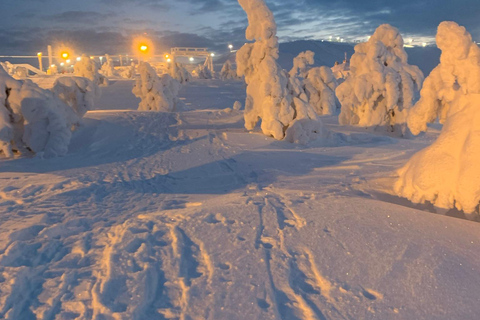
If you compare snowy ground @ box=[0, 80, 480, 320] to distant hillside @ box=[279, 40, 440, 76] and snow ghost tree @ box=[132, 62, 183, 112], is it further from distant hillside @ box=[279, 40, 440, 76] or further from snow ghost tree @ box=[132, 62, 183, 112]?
distant hillside @ box=[279, 40, 440, 76]

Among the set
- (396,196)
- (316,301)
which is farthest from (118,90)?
(316,301)

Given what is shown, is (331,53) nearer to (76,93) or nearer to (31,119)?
(76,93)

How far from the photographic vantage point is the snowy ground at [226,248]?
282 cm

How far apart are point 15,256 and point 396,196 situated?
5.15 metres

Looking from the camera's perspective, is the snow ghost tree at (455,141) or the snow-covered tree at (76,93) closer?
the snow ghost tree at (455,141)

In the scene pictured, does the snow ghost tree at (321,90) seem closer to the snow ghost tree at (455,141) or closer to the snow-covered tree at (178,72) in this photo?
the snow-covered tree at (178,72)

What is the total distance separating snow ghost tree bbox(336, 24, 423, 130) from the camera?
14.8 meters

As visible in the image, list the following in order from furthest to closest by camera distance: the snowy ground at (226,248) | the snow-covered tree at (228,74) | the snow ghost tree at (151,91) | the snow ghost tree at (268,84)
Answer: the snow-covered tree at (228,74), the snow ghost tree at (151,91), the snow ghost tree at (268,84), the snowy ground at (226,248)

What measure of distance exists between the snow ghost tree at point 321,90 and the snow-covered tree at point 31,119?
1755 centimetres

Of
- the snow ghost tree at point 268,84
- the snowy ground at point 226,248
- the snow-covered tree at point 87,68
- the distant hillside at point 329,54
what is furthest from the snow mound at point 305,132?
the distant hillside at point 329,54

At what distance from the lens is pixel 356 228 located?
4.06 metres

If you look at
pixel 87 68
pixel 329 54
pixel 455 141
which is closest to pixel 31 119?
pixel 455 141

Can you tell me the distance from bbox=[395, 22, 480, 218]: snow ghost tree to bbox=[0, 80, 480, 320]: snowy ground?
30 cm

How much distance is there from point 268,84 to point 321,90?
12768 millimetres
